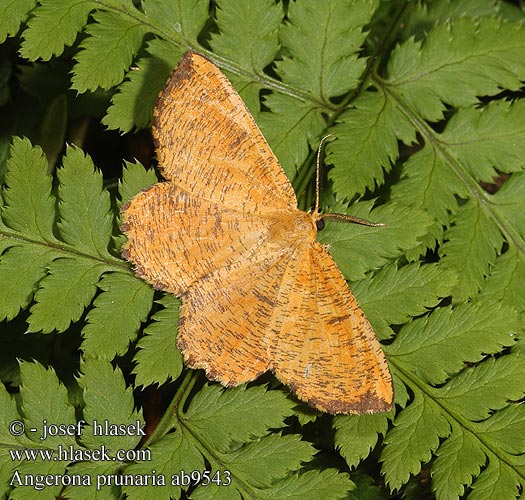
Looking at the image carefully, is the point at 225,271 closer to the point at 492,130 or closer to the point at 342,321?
the point at 342,321

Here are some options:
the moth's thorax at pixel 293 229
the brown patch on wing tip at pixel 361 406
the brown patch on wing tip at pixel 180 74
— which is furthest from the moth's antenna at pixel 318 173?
the brown patch on wing tip at pixel 361 406

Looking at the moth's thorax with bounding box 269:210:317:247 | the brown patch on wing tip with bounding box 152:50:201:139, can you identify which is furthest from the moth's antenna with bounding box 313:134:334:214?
the brown patch on wing tip with bounding box 152:50:201:139

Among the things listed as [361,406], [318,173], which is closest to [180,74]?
[318,173]

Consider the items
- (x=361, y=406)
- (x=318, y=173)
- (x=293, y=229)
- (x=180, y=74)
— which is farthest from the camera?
(x=318, y=173)

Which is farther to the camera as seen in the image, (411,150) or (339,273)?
(411,150)

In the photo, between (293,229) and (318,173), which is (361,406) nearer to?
(293,229)

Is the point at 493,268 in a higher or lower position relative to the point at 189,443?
higher

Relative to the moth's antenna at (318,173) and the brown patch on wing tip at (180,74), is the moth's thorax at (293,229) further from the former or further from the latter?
the brown patch on wing tip at (180,74)

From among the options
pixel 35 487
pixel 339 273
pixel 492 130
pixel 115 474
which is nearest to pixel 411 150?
pixel 492 130
